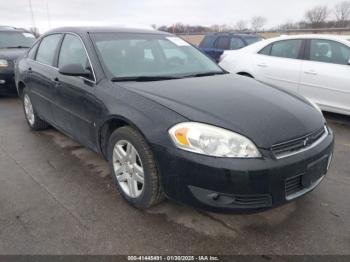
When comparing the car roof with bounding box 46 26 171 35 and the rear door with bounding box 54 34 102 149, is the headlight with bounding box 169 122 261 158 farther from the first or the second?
the car roof with bounding box 46 26 171 35

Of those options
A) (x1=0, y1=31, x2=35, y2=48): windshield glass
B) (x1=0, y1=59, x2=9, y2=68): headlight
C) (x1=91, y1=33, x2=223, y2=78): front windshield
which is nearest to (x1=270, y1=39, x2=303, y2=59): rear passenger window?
(x1=91, y1=33, x2=223, y2=78): front windshield

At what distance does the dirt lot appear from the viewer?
7.66ft

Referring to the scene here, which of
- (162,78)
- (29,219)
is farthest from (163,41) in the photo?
(29,219)

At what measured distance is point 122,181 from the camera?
291cm

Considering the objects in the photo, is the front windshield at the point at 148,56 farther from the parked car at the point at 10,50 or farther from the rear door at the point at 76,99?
the parked car at the point at 10,50

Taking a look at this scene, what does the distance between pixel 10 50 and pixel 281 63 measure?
644 centimetres

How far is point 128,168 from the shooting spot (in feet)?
9.11

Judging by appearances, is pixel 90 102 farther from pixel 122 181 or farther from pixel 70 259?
pixel 70 259

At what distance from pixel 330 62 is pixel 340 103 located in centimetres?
72

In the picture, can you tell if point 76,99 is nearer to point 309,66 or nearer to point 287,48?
point 309,66

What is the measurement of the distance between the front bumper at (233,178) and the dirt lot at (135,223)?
1.08ft

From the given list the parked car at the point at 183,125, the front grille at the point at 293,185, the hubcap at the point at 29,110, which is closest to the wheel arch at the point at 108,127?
the parked car at the point at 183,125

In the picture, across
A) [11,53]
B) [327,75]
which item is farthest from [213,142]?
[11,53]

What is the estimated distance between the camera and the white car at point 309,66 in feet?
16.9
